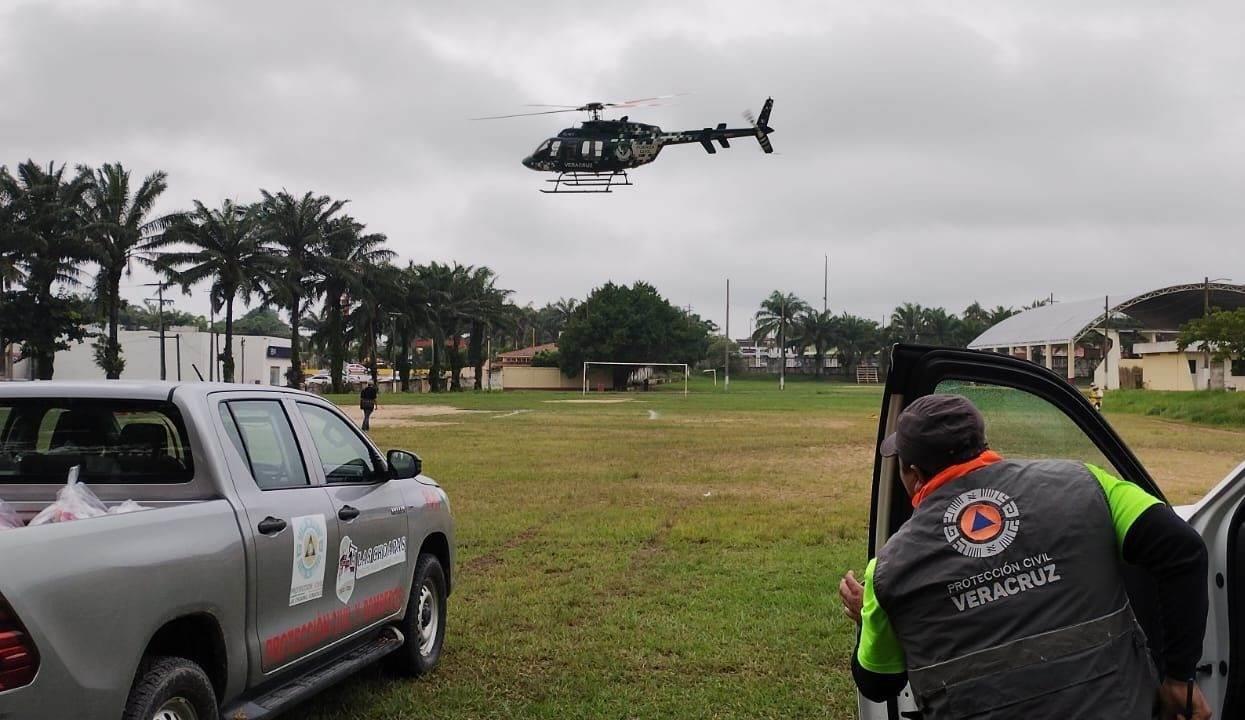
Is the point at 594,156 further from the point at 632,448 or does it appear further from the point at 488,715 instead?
the point at 488,715

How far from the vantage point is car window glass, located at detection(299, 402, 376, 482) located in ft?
17.8

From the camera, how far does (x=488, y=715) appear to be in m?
5.29

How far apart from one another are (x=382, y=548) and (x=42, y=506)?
161 centimetres

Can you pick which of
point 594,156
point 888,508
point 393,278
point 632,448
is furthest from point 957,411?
point 393,278

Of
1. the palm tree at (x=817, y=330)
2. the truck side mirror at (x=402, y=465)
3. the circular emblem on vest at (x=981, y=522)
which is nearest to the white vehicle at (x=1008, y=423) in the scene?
the circular emblem on vest at (x=981, y=522)

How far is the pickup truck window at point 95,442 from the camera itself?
13.9 feet

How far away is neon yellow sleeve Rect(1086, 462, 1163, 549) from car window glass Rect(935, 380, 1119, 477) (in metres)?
0.70

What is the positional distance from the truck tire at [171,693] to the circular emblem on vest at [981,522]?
2.53m

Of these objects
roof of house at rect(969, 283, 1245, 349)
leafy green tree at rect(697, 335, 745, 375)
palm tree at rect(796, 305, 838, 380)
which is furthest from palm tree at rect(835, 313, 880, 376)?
roof of house at rect(969, 283, 1245, 349)

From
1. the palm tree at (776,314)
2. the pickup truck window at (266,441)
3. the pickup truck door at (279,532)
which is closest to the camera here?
the pickup truck door at (279,532)

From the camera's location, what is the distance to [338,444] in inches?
228

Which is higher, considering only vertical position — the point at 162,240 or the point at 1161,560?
the point at 162,240

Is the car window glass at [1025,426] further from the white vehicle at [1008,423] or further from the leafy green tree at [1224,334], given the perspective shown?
the leafy green tree at [1224,334]

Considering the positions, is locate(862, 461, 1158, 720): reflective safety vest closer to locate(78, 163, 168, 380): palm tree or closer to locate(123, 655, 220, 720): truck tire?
locate(123, 655, 220, 720): truck tire
